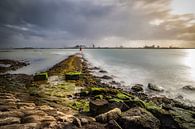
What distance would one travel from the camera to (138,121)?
7445mm

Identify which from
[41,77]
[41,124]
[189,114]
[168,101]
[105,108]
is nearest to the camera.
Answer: [41,124]

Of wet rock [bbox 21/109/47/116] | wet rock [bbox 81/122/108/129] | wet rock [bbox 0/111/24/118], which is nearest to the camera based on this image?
wet rock [bbox 81/122/108/129]

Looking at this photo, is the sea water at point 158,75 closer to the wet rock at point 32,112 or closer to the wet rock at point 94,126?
the wet rock at point 94,126

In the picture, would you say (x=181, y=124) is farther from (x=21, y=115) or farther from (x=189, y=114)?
(x=21, y=115)

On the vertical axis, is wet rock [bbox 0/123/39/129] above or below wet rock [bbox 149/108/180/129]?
above

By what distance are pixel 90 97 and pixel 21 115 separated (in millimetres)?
5850

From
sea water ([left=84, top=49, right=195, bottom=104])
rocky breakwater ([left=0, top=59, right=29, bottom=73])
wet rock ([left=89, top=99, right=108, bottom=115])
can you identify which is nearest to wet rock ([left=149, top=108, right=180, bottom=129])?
wet rock ([left=89, top=99, right=108, bottom=115])

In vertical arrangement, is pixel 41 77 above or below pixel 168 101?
above

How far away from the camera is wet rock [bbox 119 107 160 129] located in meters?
7.39

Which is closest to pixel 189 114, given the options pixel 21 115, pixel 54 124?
pixel 54 124

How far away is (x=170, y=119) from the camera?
8281 mm

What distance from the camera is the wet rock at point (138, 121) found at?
7.39m

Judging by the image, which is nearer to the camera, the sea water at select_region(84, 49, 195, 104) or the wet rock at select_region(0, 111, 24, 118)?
the wet rock at select_region(0, 111, 24, 118)

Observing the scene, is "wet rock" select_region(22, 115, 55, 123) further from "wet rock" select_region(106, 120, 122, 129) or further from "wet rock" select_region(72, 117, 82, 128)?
"wet rock" select_region(106, 120, 122, 129)
